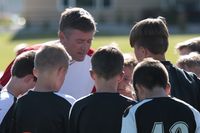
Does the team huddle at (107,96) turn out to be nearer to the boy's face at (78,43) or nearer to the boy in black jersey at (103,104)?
the boy in black jersey at (103,104)

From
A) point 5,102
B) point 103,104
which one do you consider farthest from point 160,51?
point 5,102

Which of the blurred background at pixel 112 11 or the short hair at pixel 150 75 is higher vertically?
the short hair at pixel 150 75

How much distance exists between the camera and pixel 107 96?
440 centimetres

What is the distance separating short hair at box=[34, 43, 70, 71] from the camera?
446 cm

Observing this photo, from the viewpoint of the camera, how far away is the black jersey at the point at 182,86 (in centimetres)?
488

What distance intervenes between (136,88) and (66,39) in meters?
1.34

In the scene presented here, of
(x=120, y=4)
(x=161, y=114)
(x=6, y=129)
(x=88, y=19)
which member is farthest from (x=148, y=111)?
(x=120, y=4)

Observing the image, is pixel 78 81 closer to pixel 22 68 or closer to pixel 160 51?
pixel 22 68

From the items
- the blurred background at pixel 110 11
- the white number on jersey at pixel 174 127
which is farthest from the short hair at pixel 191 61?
the blurred background at pixel 110 11

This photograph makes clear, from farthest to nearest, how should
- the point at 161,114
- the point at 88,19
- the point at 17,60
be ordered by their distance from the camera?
the point at 88,19 → the point at 17,60 → the point at 161,114

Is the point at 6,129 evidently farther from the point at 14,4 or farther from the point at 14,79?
the point at 14,4

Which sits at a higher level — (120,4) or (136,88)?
(136,88)

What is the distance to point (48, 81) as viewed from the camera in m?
4.49

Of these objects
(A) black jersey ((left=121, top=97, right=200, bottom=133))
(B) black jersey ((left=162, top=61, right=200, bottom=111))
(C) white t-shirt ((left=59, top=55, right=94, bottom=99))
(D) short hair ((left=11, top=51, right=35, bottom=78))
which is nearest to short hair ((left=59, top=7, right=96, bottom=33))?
(C) white t-shirt ((left=59, top=55, right=94, bottom=99))
